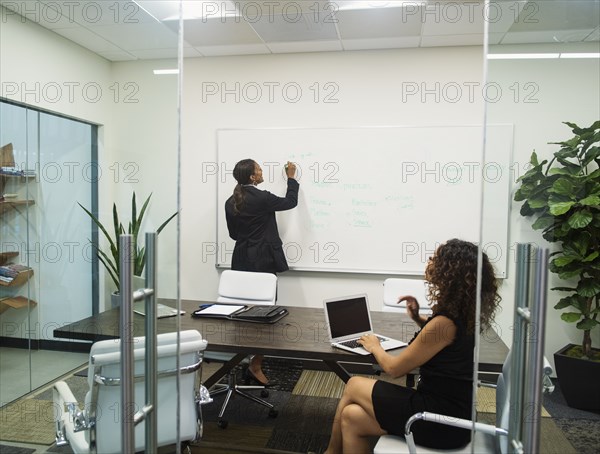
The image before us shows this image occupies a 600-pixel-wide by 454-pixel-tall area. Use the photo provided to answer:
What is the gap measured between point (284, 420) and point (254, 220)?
165 centimetres

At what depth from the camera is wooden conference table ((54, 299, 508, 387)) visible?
1.61 meters

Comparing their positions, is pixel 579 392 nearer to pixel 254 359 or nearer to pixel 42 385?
pixel 42 385

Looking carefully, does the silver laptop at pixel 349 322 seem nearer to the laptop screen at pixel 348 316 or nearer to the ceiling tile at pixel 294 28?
the laptop screen at pixel 348 316

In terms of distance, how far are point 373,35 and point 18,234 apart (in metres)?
3.08

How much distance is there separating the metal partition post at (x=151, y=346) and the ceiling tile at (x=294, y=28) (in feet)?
9.09

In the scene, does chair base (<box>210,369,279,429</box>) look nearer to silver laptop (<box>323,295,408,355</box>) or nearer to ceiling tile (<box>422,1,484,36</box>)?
silver laptop (<box>323,295,408,355</box>)

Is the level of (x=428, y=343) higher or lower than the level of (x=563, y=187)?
lower

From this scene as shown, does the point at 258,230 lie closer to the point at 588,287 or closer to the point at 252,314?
the point at 252,314

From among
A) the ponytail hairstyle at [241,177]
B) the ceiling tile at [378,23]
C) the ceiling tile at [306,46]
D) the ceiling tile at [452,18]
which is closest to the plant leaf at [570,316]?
the ceiling tile at [452,18]

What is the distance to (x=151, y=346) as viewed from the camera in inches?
55.7

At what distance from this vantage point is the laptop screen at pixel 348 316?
2451 mm

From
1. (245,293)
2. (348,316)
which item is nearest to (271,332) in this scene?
(348,316)

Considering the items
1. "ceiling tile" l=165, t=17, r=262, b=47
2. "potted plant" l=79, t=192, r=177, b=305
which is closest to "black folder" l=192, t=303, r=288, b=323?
"potted plant" l=79, t=192, r=177, b=305

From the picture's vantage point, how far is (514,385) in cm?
124
